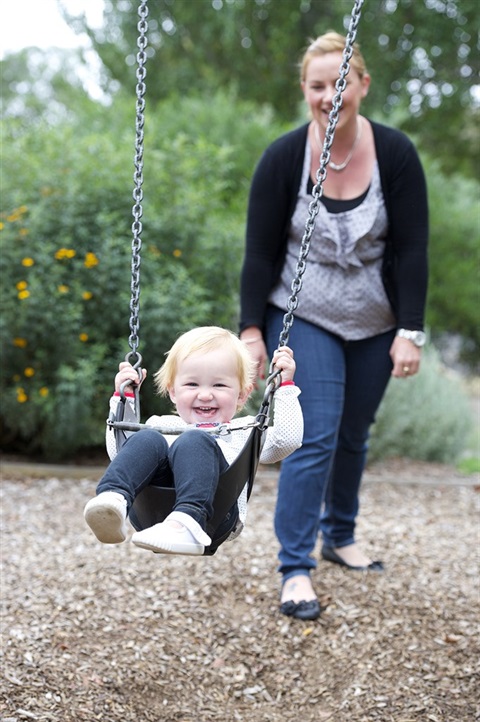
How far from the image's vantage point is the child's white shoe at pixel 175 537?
1.85m

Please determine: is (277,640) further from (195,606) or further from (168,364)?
(168,364)

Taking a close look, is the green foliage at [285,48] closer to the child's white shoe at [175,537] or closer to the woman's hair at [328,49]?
the woman's hair at [328,49]

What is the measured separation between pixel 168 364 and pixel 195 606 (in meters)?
1.25

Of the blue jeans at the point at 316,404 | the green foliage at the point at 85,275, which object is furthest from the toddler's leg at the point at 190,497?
the green foliage at the point at 85,275

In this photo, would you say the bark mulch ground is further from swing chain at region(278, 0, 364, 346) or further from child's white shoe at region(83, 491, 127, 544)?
swing chain at region(278, 0, 364, 346)

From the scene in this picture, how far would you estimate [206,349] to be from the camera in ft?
7.39

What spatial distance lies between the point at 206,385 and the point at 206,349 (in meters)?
0.09

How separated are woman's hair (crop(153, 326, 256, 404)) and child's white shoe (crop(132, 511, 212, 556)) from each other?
0.48 meters

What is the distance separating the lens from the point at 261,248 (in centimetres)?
300

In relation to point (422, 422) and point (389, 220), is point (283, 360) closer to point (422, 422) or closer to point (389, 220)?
point (389, 220)

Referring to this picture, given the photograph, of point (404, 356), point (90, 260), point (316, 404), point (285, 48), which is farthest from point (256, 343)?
point (285, 48)

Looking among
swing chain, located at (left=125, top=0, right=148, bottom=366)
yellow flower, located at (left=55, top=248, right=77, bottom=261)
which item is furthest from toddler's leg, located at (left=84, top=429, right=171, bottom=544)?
yellow flower, located at (left=55, top=248, right=77, bottom=261)

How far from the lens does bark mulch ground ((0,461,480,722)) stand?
2.56m

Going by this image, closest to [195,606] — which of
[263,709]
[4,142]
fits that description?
[263,709]
